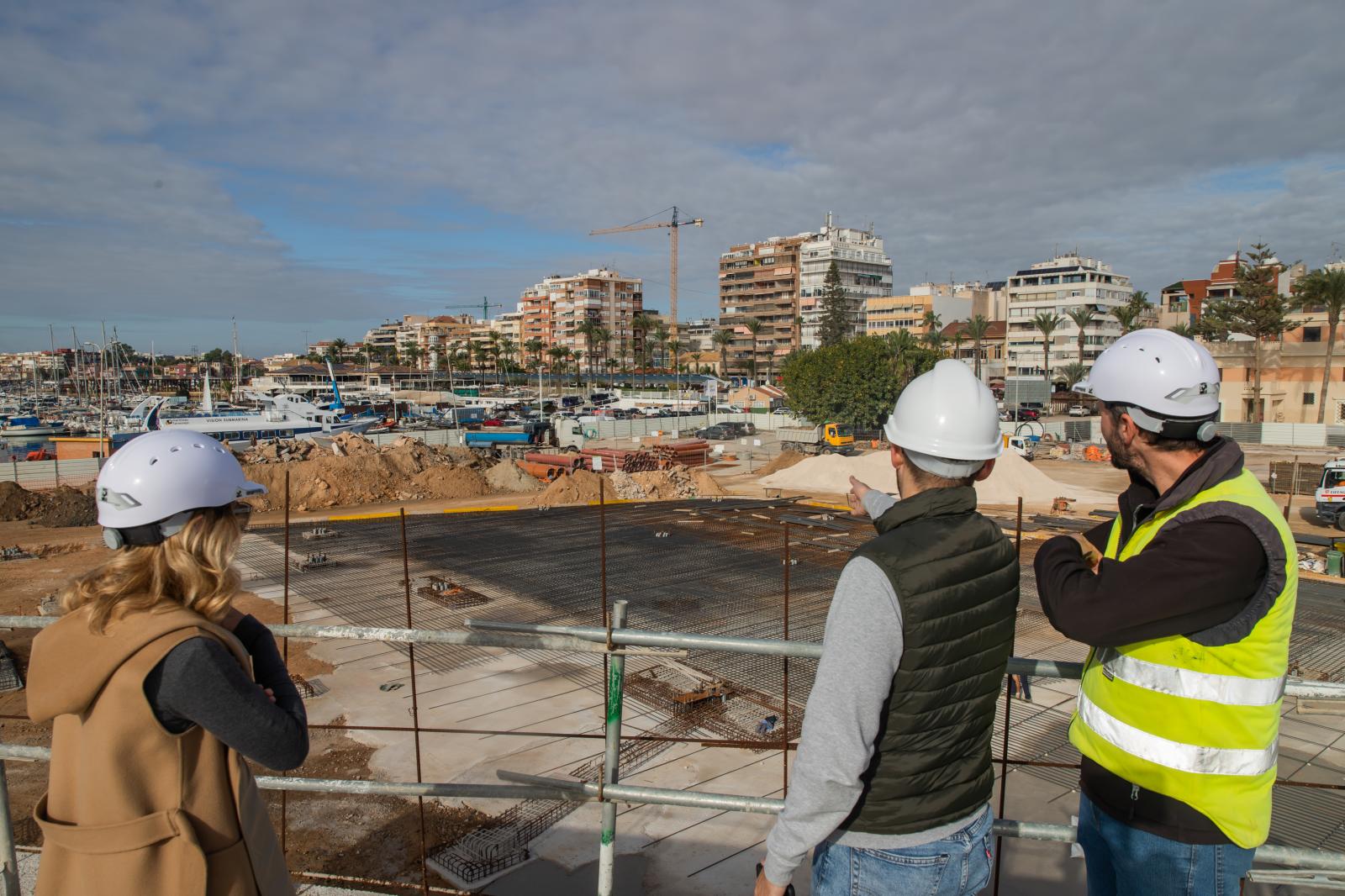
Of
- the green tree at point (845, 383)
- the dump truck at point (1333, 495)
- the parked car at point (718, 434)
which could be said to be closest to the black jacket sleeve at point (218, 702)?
the dump truck at point (1333, 495)

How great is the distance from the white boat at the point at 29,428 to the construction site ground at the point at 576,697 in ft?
127

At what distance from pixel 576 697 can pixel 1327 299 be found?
2124 inches

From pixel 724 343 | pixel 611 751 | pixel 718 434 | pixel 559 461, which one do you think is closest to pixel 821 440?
pixel 718 434

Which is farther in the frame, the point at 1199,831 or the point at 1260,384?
the point at 1260,384

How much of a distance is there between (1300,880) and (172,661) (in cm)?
318

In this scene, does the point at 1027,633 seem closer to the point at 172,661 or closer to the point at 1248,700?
the point at 1248,700

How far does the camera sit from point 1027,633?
11.5 meters

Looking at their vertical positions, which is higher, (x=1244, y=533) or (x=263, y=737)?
(x=1244, y=533)

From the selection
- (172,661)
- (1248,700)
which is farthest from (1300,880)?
(172,661)

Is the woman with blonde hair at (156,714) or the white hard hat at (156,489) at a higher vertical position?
the white hard hat at (156,489)

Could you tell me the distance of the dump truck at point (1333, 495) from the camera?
18.5 m

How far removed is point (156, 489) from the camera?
5.82 feet

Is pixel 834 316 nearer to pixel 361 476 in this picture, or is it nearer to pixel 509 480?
pixel 509 480

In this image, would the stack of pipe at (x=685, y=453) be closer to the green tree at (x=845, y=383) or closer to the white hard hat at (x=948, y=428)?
the green tree at (x=845, y=383)
